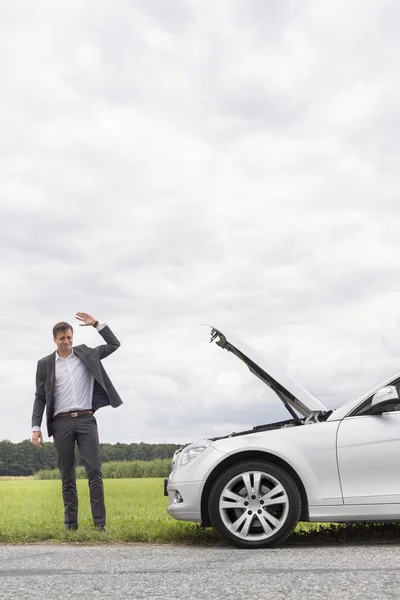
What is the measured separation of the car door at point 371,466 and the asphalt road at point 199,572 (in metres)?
0.45

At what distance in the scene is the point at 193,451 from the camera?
7625 millimetres

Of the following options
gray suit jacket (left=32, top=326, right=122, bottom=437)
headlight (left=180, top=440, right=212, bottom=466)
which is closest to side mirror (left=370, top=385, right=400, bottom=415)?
headlight (left=180, top=440, right=212, bottom=466)

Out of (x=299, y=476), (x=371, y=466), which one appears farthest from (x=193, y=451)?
(x=371, y=466)

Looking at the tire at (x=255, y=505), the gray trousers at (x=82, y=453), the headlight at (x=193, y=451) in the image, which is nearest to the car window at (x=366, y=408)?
the tire at (x=255, y=505)

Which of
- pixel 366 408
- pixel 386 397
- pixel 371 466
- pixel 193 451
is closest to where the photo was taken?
pixel 386 397

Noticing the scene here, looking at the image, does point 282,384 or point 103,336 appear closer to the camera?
point 282,384

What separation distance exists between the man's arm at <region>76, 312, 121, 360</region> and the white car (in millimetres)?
1731

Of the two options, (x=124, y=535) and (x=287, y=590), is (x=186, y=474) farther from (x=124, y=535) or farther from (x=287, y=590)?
(x=287, y=590)

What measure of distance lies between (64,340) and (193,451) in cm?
187

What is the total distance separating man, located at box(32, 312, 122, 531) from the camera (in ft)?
27.3

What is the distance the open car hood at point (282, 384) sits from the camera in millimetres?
7801

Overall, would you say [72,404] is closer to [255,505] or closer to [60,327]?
[60,327]

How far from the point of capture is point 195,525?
812 centimetres

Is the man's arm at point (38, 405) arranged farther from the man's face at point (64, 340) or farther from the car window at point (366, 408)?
the car window at point (366, 408)
